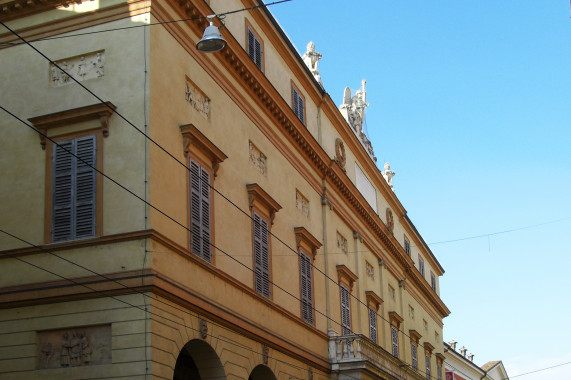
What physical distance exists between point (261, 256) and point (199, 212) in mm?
3834

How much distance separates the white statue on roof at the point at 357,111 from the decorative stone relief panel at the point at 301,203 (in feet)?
27.0

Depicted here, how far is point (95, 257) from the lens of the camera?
17156mm

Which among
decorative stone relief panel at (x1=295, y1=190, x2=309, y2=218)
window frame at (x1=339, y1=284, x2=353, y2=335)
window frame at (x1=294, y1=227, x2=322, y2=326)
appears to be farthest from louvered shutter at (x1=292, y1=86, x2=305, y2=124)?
window frame at (x1=339, y1=284, x2=353, y2=335)

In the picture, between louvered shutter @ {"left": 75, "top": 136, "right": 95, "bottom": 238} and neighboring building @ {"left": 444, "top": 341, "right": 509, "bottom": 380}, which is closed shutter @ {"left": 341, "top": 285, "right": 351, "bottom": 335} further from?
neighboring building @ {"left": 444, "top": 341, "right": 509, "bottom": 380}

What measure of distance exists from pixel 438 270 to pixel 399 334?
15.2 meters

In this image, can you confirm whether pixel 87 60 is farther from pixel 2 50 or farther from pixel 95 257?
pixel 95 257

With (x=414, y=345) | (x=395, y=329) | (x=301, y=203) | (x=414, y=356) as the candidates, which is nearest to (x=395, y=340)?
(x=395, y=329)

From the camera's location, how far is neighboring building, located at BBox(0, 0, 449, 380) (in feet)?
55.5

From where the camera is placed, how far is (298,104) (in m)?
28.0

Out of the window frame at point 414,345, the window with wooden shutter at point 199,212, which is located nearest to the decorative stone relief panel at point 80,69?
the window with wooden shutter at point 199,212

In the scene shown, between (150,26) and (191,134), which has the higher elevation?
(150,26)

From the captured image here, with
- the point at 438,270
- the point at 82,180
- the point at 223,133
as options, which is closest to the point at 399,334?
the point at 438,270

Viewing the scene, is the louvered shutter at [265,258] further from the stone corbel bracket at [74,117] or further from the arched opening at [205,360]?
the stone corbel bracket at [74,117]

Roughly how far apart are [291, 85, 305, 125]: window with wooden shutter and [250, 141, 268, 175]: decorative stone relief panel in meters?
3.57
